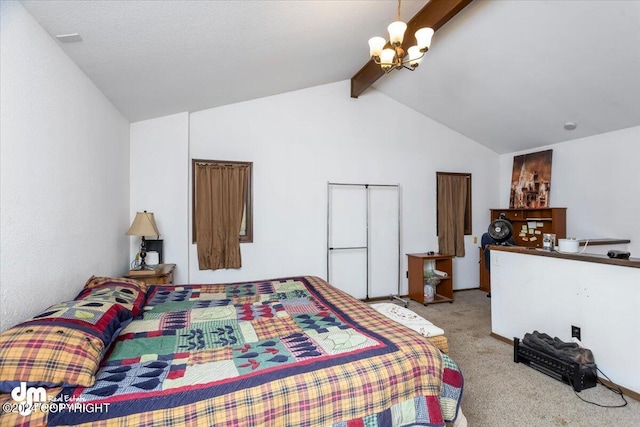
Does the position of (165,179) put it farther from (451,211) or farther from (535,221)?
(535,221)

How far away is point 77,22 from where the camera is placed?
72.5 inches

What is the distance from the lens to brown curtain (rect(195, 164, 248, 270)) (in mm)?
3902

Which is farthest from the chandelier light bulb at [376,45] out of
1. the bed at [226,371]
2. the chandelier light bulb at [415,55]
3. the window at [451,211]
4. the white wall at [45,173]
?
the window at [451,211]

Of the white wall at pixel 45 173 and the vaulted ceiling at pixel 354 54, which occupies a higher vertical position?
the vaulted ceiling at pixel 354 54

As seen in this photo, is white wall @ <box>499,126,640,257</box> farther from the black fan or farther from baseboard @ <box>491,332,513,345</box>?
baseboard @ <box>491,332,513,345</box>

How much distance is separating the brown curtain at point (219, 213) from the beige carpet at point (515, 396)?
9.08 feet

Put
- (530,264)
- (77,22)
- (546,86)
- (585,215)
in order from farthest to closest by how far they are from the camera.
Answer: (585,215), (546,86), (530,264), (77,22)

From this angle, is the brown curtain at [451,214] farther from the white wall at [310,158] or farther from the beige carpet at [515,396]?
the beige carpet at [515,396]

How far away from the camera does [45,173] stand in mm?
1886

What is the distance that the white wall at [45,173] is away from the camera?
157 centimetres

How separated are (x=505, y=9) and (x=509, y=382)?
126 inches

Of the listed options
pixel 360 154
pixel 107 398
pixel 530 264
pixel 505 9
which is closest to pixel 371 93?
pixel 360 154

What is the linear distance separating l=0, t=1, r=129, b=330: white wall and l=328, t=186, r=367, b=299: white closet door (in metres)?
2.75

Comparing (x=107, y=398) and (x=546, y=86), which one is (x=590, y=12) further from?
(x=107, y=398)
